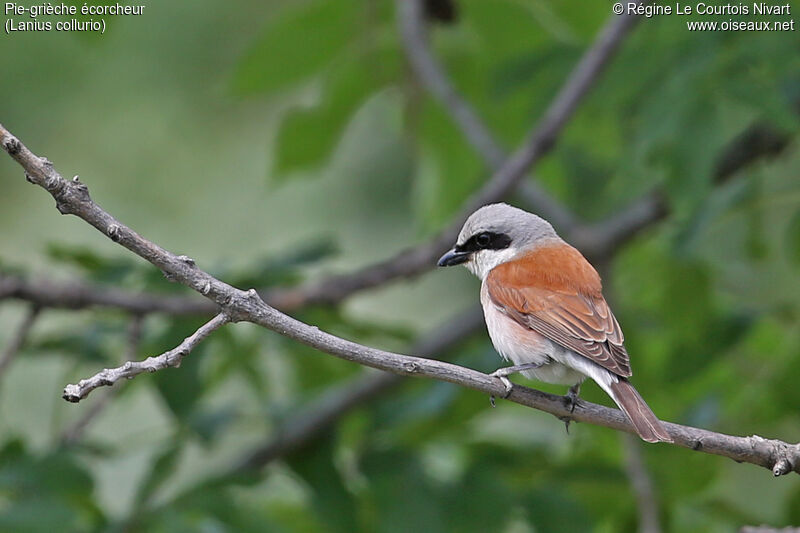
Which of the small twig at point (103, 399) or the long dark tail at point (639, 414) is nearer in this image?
the long dark tail at point (639, 414)

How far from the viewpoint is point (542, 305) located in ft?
11.4

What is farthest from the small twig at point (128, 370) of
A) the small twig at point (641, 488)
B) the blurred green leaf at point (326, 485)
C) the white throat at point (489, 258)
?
the small twig at point (641, 488)

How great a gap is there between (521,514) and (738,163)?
1961mm

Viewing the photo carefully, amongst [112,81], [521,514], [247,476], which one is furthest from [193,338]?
[112,81]

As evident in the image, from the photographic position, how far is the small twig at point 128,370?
6.72ft

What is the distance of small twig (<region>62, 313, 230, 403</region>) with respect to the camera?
2047 mm

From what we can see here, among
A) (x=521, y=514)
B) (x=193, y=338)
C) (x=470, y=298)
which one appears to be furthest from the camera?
(x=470, y=298)

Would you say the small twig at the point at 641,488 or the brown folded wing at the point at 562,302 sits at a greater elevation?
the brown folded wing at the point at 562,302

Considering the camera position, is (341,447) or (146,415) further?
(146,415)

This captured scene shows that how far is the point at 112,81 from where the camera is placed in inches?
320

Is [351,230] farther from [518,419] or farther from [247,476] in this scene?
[247,476]

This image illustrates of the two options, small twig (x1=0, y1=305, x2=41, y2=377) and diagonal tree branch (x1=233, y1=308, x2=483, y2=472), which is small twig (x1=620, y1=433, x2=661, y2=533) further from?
small twig (x1=0, y1=305, x2=41, y2=377)

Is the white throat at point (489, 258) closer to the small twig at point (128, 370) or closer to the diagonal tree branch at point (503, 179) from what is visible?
the diagonal tree branch at point (503, 179)

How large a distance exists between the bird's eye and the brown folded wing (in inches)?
5.1
